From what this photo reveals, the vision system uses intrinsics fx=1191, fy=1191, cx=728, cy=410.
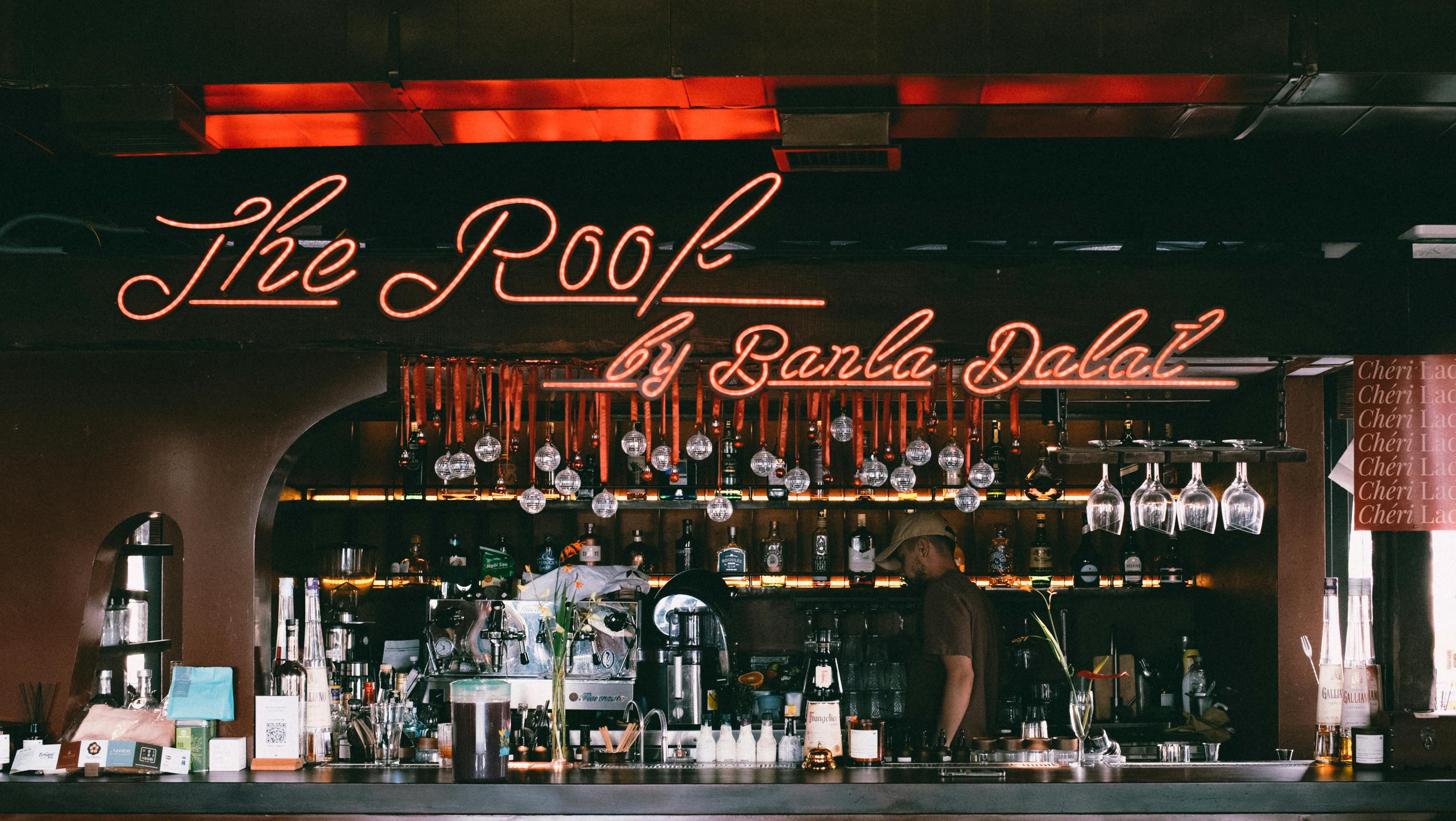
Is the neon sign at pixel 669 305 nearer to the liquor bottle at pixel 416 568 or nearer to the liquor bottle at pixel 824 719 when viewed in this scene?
the liquor bottle at pixel 824 719

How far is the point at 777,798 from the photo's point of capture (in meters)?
3.80

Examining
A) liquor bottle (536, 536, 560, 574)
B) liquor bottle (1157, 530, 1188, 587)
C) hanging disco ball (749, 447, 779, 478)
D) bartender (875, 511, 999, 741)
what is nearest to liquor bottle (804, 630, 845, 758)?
bartender (875, 511, 999, 741)

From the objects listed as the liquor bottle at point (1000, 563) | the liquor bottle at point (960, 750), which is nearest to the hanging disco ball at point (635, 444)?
the liquor bottle at point (960, 750)

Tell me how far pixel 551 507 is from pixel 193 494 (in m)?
2.43

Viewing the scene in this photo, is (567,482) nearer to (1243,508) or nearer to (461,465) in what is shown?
(461,465)

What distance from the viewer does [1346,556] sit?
5.96 meters

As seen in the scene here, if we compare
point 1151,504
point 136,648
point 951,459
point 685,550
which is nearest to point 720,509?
point 951,459

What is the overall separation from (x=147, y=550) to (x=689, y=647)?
260 cm

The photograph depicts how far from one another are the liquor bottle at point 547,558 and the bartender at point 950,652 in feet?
7.37

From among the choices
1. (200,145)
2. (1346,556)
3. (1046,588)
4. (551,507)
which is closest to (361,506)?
(551,507)

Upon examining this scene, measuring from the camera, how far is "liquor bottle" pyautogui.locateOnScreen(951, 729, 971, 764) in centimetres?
464

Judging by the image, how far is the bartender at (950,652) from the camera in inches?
203

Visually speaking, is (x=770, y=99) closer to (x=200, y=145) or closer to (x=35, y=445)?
(x=200, y=145)

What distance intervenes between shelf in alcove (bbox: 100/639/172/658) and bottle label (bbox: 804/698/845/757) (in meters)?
3.21
